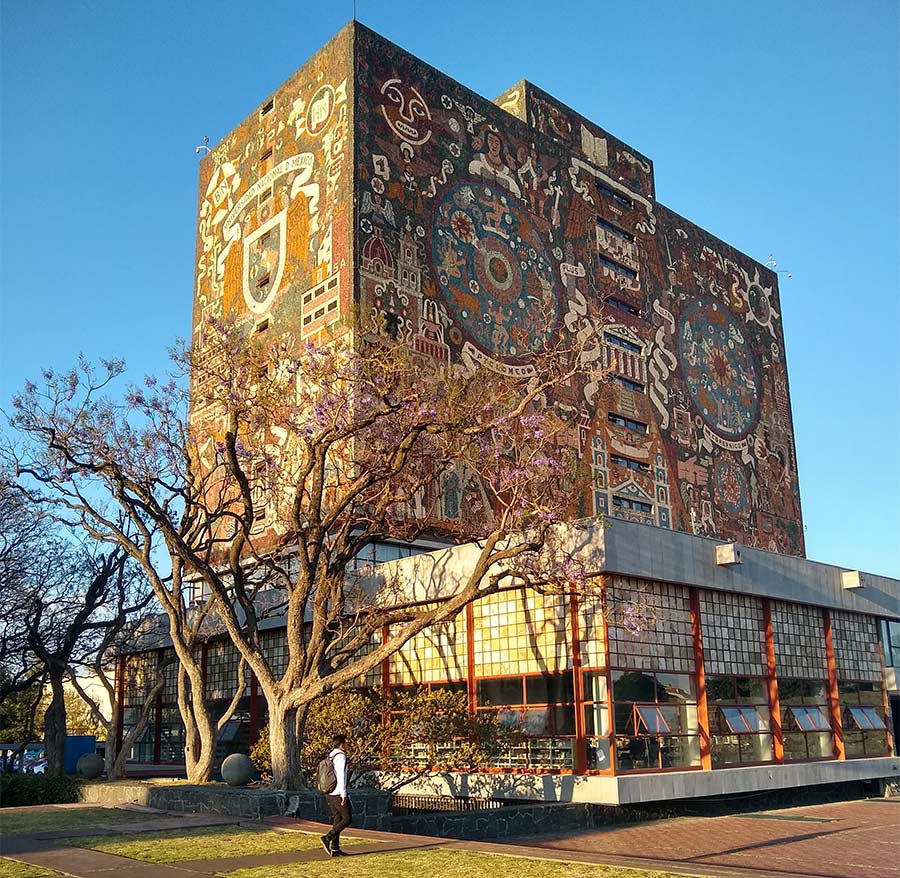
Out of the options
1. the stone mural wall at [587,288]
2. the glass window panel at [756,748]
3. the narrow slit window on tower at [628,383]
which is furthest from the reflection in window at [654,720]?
the narrow slit window on tower at [628,383]

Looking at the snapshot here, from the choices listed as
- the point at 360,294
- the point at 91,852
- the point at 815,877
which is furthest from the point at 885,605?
the point at 91,852

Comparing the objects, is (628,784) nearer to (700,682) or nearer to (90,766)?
(700,682)

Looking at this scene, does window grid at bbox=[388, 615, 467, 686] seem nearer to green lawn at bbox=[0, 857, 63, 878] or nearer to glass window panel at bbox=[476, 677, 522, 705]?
glass window panel at bbox=[476, 677, 522, 705]

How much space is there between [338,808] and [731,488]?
35.1 m

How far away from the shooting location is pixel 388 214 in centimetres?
3388

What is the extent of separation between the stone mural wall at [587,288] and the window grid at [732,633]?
32.2 ft

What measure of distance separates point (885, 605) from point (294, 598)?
63.2 ft

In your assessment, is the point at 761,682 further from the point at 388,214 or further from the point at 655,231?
the point at 655,231

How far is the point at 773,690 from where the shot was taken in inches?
981

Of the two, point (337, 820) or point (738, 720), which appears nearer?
point (337, 820)

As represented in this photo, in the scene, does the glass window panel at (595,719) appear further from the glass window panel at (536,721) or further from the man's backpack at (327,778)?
the man's backpack at (327,778)

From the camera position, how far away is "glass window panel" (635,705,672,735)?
21230mm

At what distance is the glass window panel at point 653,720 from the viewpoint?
69.7ft

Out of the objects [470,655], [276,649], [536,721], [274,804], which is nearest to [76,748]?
[276,649]
